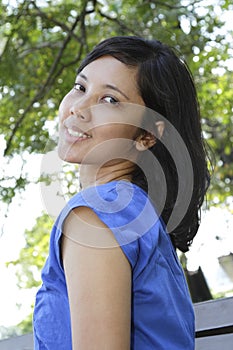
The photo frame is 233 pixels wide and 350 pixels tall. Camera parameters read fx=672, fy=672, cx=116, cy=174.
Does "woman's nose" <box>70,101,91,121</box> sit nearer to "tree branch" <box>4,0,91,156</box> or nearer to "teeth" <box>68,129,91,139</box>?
"teeth" <box>68,129,91,139</box>

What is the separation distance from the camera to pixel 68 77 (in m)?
3.49

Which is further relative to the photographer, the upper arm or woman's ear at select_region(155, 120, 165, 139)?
woman's ear at select_region(155, 120, 165, 139)

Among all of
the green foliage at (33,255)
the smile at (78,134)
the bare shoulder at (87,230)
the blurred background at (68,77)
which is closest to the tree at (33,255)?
the green foliage at (33,255)

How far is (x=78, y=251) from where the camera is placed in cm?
91

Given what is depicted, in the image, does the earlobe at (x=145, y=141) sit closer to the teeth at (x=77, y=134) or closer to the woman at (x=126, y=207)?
the woman at (x=126, y=207)

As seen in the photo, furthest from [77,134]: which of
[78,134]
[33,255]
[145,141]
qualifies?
[33,255]

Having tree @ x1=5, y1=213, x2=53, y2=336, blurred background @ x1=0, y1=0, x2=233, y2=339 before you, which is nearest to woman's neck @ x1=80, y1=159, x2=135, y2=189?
blurred background @ x1=0, y1=0, x2=233, y2=339

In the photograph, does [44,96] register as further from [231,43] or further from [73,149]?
[73,149]

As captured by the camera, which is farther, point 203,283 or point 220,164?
point 220,164

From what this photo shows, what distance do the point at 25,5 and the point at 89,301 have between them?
2.71 meters

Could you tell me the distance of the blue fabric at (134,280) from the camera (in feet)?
3.12

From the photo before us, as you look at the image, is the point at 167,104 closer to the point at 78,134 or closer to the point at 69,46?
the point at 78,134

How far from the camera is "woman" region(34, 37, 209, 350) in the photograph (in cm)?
88

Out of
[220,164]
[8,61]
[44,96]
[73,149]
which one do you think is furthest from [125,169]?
[220,164]
